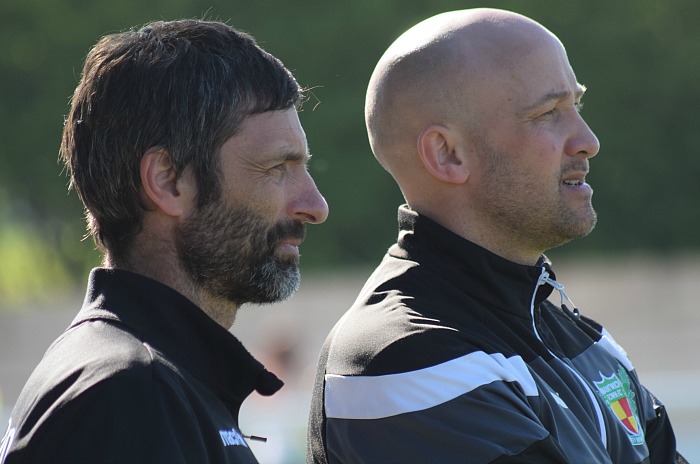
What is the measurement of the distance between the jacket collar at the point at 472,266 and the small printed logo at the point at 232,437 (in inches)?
34.2

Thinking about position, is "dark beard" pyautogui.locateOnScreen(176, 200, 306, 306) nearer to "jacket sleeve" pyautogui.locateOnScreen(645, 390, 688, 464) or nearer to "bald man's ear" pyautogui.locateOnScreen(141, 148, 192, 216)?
"bald man's ear" pyautogui.locateOnScreen(141, 148, 192, 216)

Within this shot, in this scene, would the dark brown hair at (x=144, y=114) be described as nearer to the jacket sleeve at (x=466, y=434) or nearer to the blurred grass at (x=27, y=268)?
the jacket sleeve at (x=466, y=434)

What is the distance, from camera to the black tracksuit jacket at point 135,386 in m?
1.82

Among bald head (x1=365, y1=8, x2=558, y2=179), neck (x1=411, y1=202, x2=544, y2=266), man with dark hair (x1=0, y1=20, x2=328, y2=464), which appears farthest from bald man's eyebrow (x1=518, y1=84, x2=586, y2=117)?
man with dark hair (x1=0, y1=20, x2=328, y2=464)

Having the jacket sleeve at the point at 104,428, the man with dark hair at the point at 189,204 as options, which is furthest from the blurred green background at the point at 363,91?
the jacket sleeve at the point at 104,428

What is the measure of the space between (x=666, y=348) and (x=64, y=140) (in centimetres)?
1212

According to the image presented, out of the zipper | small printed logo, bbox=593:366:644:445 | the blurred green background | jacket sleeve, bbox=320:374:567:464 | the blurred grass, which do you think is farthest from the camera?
the blurred grass

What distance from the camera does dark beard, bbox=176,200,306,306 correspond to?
2.34m

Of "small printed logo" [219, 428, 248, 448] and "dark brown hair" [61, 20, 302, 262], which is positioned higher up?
"dark brown hair" [61, 20, 302, 262]

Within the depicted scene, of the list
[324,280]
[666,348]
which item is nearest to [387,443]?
[666,348]

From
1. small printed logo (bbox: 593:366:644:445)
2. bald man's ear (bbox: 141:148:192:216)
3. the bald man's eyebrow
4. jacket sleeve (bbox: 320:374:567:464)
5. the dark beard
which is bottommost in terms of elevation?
jacket sleeve (bbox: 320:374:567:464)

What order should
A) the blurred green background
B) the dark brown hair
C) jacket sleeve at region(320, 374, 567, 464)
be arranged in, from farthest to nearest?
the blurred green background, jacket sleeve at region(320, 374, 567, 464), the dark brown hair

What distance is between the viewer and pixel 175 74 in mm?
2326

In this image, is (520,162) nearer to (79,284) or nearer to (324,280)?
(324,280)
